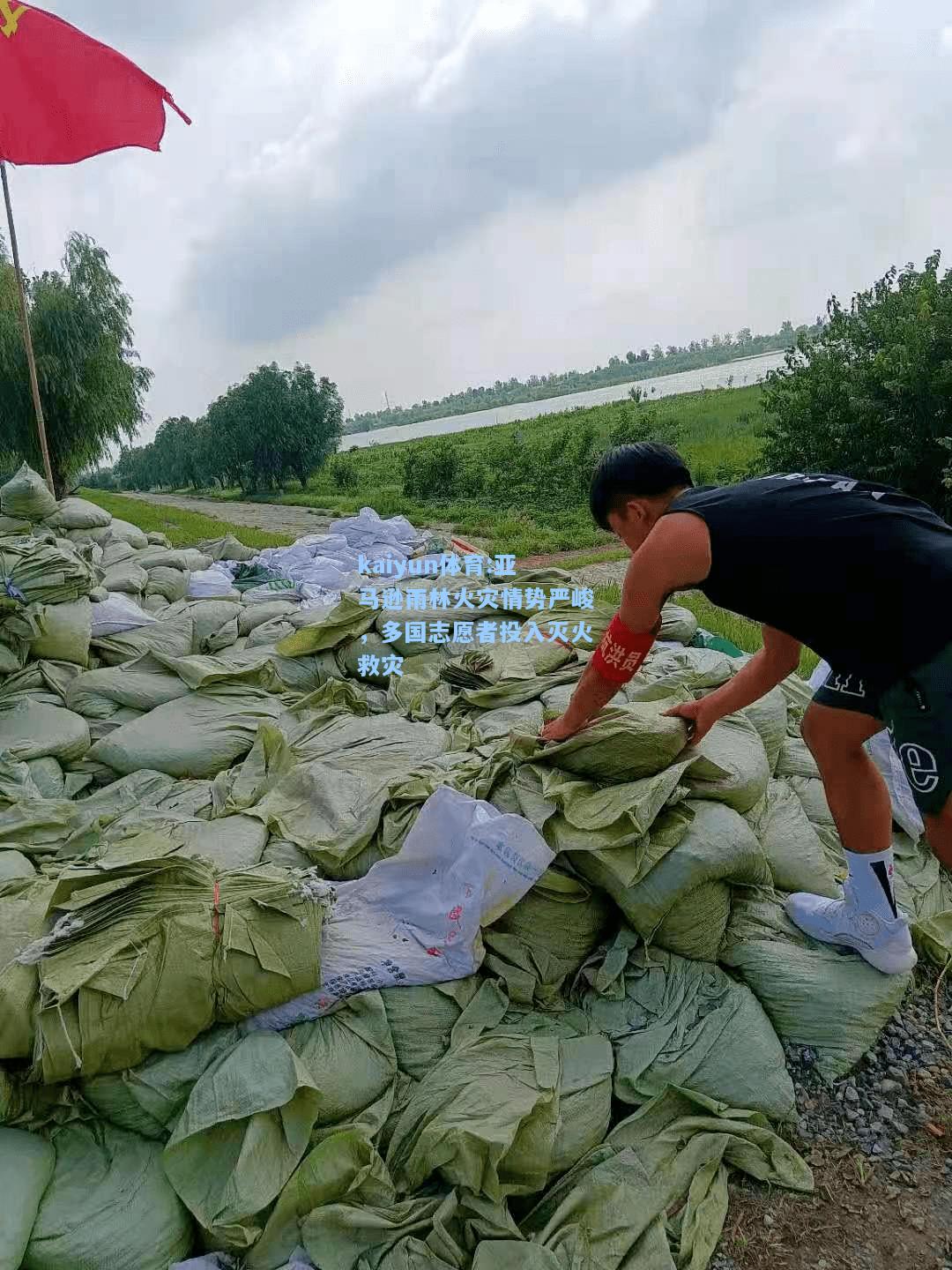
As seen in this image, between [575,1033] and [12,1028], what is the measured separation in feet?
3.77

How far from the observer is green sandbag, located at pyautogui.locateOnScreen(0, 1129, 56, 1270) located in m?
1.34

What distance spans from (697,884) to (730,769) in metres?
0.34

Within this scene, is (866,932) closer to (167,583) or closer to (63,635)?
(63,635)

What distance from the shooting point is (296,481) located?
82.2 ft

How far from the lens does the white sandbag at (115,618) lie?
144 inches

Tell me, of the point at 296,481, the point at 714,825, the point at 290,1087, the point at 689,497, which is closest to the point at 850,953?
the point at 714,825

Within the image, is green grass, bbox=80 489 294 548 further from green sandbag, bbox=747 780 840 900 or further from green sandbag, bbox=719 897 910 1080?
green sandbag, bbox=719 897 910 1080

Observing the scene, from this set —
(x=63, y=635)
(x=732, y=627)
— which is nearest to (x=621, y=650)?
(x=63, y=635)

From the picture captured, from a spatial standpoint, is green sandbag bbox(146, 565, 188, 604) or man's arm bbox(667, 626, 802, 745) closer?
man's arm bbox(667, 626, 802, 745)

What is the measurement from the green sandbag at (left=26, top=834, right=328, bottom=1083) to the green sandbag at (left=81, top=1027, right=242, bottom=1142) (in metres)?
0.03

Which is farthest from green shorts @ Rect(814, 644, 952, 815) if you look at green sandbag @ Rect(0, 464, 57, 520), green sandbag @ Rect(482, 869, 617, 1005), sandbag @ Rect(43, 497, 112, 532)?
sandbag @ Rect(43, 497, 112, 532)

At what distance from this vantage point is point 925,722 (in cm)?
154

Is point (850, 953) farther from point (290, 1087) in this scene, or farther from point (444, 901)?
point (290, 1087)

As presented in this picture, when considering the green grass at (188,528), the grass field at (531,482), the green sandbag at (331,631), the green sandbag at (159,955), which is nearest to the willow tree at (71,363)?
the green grass at (188,528)
